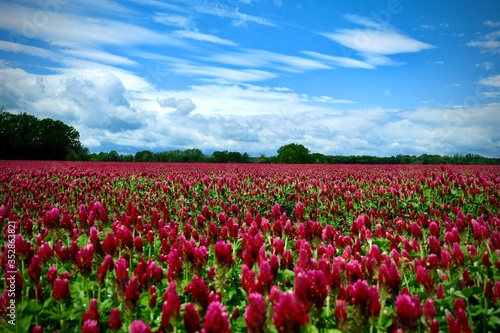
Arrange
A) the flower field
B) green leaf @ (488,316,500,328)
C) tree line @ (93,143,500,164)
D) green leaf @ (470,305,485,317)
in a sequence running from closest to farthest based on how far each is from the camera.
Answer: the flower field, green leaf @ (488,316,500,328), green leaf @ (470,305,485,317), tree line @ (93,143,500,164)

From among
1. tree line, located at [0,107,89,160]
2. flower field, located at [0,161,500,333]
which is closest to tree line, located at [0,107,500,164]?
tree line, located at [0,107,89,160]

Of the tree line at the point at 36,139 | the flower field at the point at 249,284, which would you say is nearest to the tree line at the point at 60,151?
the tree line at the point at 36,139

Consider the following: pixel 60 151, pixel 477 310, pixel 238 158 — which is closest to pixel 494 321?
pixel 477 310

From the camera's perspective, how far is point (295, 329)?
1.89 m

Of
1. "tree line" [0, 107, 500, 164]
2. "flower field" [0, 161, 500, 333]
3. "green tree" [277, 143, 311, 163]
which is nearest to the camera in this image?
"flower field" [0, 161, 500, 333]

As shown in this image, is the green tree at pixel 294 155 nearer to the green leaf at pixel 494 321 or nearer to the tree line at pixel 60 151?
the tree line at pixel 60 151

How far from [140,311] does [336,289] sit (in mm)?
1566

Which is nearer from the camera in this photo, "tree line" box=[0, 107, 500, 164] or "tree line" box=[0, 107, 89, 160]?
"tree line" box=[0, 107, 500, 164]

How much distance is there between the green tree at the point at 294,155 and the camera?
80.7 m

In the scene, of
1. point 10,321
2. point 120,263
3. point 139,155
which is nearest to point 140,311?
point 120,263

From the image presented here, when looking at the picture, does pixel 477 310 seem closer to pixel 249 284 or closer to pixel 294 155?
pixel 249 284

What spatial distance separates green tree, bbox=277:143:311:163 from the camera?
3175 inches

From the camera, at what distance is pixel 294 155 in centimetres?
8419

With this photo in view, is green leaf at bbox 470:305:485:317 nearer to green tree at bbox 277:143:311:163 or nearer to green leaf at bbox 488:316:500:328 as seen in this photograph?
green leaf at bbox 488:316:500:328
